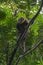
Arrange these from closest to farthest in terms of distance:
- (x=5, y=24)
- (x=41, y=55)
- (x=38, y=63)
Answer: (x=5, y=24) → (x=38, y=63) → (x=41, y=55)

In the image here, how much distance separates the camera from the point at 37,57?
202 inches

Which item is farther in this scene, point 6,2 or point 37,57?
point 37,57

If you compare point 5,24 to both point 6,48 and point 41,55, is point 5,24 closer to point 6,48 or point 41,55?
point 6,48

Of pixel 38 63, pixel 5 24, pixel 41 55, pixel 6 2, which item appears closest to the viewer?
pixel 6 2

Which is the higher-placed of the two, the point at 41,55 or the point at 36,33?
the point at 36,33

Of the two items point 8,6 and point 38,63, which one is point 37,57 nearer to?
point 38,63

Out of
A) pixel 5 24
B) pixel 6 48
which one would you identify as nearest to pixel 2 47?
pixel 6 48

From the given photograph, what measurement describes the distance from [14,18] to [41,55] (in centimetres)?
99

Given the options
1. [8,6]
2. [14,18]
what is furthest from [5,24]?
[8,6]

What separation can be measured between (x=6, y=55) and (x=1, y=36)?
31cm

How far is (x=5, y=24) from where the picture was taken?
4465mm

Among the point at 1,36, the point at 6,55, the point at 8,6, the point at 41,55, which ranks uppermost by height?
the point at 8,6

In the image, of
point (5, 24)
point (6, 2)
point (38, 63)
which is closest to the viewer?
point (6, 2)

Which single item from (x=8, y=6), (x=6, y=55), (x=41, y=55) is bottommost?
(x=41, y=55)
